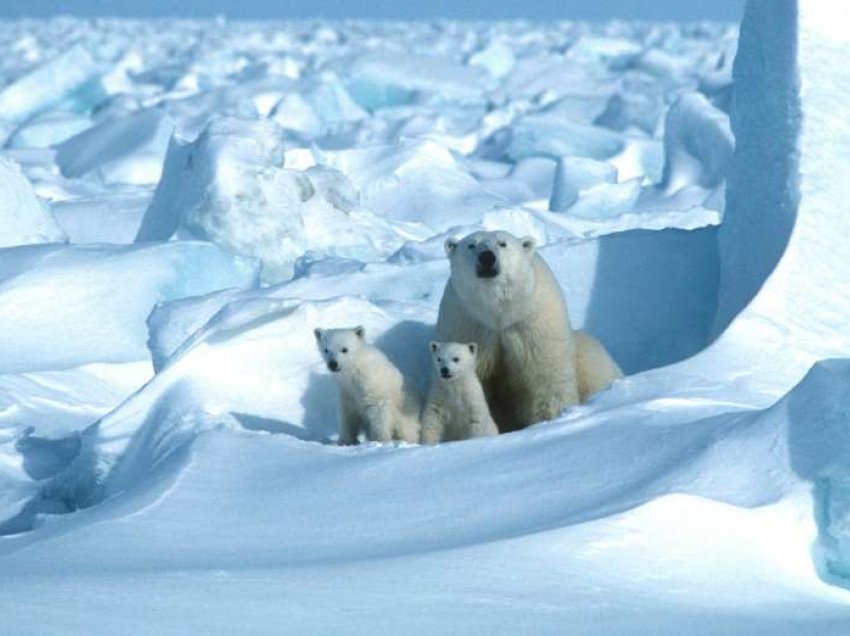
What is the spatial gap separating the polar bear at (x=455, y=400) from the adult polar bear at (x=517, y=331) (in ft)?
0.43

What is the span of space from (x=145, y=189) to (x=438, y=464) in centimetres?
626

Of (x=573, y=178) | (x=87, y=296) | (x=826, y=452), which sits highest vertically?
(x=826, y=452)

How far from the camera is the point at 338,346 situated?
13.3ft

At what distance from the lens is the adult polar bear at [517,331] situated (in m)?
4.05

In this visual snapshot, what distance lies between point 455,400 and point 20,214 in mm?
3263

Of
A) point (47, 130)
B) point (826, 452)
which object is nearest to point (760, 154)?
point (826, 452)

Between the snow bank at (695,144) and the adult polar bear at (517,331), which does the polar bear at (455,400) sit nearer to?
the adult polar bear at (517,331)

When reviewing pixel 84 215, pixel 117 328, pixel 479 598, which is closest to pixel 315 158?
pixel 84 215

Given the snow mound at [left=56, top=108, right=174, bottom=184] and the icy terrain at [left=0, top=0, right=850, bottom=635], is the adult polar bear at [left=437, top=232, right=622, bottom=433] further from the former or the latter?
the snow mound at [left=56, top=108, right=174, bottom=184]

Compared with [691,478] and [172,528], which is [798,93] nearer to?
[691,478]

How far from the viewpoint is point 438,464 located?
338 centimetres

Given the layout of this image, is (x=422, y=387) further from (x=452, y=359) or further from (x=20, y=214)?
(x=20, y=214)

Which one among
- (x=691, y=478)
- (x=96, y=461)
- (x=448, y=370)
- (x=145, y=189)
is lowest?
(x=145, y=189)

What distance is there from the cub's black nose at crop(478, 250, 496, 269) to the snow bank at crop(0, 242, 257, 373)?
180 cm
